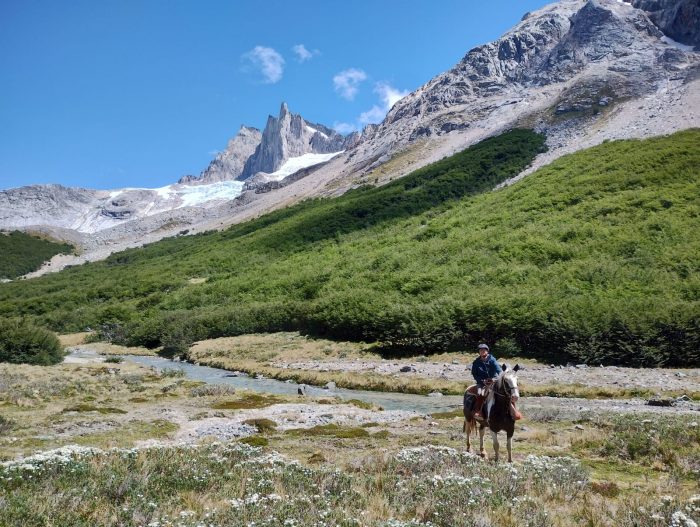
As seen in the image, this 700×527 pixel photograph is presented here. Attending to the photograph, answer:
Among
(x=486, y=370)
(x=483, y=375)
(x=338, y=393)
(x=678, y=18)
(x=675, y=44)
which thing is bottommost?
(x=338, y=393)

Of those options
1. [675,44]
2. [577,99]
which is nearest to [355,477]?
[577,99]

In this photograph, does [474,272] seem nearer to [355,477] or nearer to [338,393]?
[338,393]

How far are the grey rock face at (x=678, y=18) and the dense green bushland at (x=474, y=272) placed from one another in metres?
65.8

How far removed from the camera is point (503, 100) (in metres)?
178

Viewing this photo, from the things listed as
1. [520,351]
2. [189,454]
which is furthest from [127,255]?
[189,454]

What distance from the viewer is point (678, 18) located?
153375 mm

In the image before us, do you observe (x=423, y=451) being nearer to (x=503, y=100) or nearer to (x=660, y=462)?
(x=660, y=462)

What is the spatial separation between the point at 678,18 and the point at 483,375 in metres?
186

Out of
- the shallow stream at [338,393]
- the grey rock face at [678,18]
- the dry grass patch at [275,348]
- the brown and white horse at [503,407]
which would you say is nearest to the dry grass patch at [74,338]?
the dry grass patch at [275,348]

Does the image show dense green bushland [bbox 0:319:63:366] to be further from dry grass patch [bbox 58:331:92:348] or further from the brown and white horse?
the brown and white horse

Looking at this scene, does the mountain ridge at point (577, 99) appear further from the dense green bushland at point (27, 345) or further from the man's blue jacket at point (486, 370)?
the man's blue jacket at point (486, 370)

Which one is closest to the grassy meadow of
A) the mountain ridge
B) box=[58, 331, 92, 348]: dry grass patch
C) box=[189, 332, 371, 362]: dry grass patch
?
box=[189, 332, 371, 362]: dry grass patch

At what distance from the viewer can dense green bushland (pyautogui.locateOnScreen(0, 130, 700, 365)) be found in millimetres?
40781

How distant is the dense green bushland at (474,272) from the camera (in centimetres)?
4078
